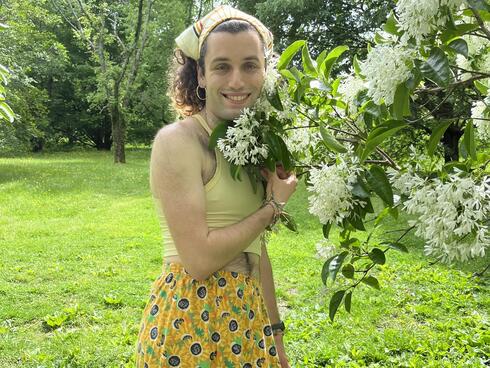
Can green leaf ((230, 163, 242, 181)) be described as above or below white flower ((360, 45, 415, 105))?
below

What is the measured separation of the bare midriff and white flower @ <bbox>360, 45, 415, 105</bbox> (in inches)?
27.1

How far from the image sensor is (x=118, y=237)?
7.99 metres

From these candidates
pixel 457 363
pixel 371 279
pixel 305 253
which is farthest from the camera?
pixel 305 253

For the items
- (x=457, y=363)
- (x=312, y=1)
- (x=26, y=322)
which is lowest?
(x=26, y=322)

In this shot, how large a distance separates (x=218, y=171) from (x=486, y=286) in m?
4.79

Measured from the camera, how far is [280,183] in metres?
1.53

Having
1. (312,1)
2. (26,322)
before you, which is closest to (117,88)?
(312,1)

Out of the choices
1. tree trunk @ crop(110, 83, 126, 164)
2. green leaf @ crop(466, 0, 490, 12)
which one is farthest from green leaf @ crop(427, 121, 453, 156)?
tree trunk @ crop(110, 83, 126, 164)

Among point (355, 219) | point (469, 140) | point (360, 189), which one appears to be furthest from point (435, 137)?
point (355, 219)

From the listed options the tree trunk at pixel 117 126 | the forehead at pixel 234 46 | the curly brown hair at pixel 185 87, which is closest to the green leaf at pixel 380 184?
the forehead at pixel 234 46

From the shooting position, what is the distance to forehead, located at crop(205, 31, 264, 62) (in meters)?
1.48

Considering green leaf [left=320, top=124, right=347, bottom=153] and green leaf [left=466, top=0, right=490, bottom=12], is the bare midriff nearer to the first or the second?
green leaf [left=320, top=124, right=347, bottom=153]

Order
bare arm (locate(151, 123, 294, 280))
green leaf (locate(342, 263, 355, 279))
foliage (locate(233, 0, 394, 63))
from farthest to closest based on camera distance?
foliage (locate(233, 0, 394, 63))
green leaf (locate(342, 263, 355, 279))
bare arm (locate(151, 123, 294, 280))

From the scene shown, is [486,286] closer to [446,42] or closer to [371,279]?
[371,279]
